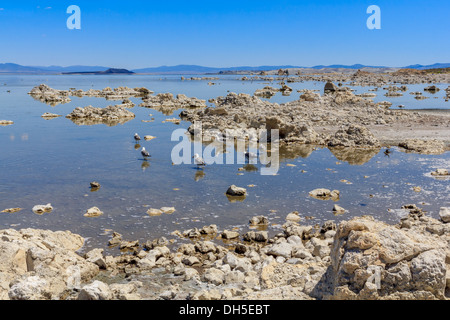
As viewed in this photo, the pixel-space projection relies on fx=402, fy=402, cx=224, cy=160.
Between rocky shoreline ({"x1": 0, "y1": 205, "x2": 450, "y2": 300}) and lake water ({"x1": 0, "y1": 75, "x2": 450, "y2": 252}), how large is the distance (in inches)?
32.7

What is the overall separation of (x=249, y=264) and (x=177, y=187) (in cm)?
698

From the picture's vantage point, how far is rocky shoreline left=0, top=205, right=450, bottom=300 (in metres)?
5.71

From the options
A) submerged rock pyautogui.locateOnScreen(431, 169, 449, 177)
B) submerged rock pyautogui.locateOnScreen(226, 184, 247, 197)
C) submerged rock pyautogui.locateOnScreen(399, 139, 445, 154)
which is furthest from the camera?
submerged rock pyautogui.locateOnScreen(399, 139, 445, 154)

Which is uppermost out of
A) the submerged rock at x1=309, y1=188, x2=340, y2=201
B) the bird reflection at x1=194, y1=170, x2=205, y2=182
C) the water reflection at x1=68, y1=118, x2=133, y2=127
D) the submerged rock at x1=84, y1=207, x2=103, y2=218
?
the water reflection at x1=68, y1=118, x2=133, y2=127

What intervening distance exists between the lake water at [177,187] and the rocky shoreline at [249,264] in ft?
2.72

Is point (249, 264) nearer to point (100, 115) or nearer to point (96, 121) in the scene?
point (96, 121)

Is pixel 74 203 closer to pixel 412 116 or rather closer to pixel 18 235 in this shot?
pixel 18 235

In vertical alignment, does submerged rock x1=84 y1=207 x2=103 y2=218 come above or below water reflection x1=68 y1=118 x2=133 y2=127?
below

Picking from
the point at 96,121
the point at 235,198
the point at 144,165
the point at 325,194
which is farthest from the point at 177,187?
the point at 96,121

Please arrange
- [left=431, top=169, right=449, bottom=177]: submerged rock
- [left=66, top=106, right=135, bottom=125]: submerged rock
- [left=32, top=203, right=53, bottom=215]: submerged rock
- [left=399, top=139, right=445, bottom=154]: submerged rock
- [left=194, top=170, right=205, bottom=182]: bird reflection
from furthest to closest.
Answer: [left=66, top=106, right=135, bottom=125]: submerged rock
[left=399, top=139, right=445, bottom=154]: submerged rock
[left=431, top=169, right=449, bottom=177]: submerged rock
[left=194, top=170, right=205, bottom=182]: bird reflection
[left=32, top=203, right=53, bottom=215]: submerged rock

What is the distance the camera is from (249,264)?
873 cm

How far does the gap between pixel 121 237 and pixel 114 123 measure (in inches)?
928

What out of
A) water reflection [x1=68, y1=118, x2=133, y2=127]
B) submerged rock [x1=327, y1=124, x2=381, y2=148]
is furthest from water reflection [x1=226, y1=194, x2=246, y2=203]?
water reflection [x1=68, y1=118, x2=133, y2=127]

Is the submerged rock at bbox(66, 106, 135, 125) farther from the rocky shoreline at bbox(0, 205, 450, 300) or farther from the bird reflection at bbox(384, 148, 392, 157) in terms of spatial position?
the rocky shoreline at bbox(0, 205, 450, 300)
